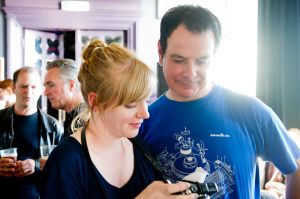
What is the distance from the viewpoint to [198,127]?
1.29m

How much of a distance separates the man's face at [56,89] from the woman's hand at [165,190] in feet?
5.61

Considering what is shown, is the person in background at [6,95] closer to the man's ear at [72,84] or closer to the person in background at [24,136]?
the person in background at [24,136]

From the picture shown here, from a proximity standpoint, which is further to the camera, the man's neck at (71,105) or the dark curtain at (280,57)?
the dark curtain at (280,57)

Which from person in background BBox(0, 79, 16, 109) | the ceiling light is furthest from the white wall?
person in background BBox(0, 79, 16, 109)

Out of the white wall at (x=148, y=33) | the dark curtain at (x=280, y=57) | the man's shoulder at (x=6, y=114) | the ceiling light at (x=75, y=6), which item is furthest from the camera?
the white wall at (x=148, y=33)

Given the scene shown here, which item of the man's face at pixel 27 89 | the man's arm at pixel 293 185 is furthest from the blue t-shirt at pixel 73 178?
the man's face at pixel 27 89

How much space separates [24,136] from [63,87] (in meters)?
0.47

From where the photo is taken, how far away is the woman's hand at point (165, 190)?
1017 millimetres

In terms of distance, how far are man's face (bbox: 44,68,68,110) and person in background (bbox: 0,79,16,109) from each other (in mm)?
1164

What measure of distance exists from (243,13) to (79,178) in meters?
4.33

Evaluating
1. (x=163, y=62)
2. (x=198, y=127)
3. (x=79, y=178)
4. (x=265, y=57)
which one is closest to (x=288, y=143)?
(x=198, y=127)

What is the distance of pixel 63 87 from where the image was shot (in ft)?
8.78

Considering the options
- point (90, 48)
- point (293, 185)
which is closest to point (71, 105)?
point (90, 48)

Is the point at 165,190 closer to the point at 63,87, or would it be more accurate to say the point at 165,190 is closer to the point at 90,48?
the point at 90,48
